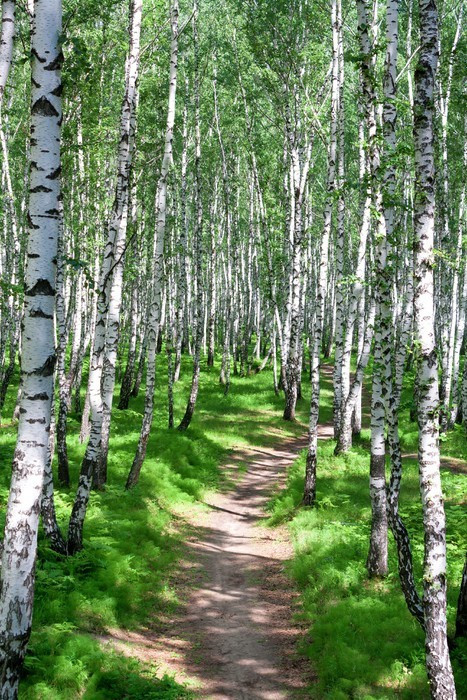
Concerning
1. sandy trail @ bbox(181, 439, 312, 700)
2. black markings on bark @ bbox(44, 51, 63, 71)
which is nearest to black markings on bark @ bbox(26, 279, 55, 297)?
black markings on bark @ bbox(44, 51, 63, 71)

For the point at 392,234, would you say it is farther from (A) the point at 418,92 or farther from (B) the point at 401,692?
(B) the point at 401,692

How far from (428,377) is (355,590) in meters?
4.69

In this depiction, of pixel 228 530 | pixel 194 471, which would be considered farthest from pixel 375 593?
pixel 194 471

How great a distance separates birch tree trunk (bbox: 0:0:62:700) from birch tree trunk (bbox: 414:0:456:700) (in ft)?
10.9

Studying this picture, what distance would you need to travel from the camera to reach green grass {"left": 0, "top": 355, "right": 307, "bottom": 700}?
640cm

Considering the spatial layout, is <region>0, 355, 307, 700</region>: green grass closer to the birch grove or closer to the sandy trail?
the birch grove

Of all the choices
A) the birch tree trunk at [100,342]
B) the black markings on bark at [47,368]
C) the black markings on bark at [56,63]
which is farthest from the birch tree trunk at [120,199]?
the black markings on bark at [47,368]

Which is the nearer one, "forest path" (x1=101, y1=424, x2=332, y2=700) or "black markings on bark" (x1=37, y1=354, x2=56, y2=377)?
"black markings on bark" (x1=37, y1=354, x2=56, y2=377)

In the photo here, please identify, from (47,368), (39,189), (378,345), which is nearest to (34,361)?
(47,368)

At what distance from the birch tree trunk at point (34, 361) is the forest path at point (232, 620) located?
10.1 feet

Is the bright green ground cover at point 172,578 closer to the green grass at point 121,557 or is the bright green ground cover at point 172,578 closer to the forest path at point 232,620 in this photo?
the green grass at point 121,557

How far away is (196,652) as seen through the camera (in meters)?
7.88

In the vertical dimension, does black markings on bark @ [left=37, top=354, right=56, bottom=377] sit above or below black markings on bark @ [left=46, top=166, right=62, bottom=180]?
below

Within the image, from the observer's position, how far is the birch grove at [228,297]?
4.74 m
